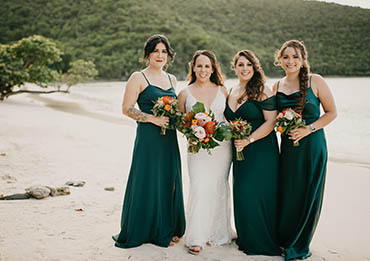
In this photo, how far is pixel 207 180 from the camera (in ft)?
14.6

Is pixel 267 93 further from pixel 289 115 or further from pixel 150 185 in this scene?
pixel 150 185

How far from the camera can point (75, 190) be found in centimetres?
677

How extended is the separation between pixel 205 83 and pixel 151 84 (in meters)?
0.74

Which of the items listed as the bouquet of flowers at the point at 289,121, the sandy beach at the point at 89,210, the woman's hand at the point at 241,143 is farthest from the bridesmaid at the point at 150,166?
the bouquet of flowers at the point at 289,121

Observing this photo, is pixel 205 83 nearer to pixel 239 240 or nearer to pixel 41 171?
pixel 239 240

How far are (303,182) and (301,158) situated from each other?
29 cm

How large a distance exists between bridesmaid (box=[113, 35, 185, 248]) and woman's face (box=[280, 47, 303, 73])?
1464mm

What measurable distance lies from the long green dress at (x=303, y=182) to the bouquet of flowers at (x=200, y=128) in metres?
0.88

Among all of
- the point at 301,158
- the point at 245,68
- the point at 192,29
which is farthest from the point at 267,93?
the point at 192,29

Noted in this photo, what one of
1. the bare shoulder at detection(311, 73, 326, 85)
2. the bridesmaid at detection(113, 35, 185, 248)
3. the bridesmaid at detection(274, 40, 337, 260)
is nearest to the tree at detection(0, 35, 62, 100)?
the bridesmaid at detection(113, 35, 185, 248)

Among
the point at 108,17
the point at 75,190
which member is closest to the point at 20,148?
the point at 75,190

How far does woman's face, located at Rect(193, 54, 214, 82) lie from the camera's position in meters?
4.51

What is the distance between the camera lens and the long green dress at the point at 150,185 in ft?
14.6

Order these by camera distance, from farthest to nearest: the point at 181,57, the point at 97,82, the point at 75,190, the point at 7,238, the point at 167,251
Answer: the point at 181,57 → the point at 97,82 → the point at 75,190 → the point at 7,238 → the point at 167,251
